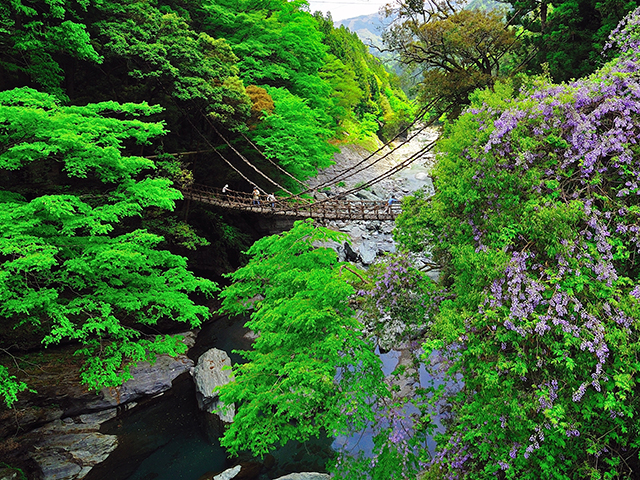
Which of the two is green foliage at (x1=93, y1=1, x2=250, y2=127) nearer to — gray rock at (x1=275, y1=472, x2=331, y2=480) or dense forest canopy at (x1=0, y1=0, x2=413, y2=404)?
dense forest canopy at (x1=0, y1=0, x2=413, y2=404)

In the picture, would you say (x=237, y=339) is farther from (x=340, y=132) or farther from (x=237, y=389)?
(x=340, y=132)

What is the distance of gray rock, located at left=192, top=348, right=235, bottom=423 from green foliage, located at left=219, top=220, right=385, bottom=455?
2.65 metres

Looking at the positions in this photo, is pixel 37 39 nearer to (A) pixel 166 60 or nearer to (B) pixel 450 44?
(A) pixel 166 60

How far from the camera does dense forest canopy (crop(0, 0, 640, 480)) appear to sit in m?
2.44

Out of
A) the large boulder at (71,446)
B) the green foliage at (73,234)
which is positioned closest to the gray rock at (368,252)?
the green foliage at (73,234)

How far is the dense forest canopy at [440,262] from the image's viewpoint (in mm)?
2443

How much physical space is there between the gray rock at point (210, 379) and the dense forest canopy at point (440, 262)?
1.49 metres

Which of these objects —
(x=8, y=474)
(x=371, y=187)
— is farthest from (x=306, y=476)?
(x=371, y=187)

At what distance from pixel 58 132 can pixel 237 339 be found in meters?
6.26

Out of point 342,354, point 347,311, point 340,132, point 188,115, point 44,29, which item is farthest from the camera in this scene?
point 340,132

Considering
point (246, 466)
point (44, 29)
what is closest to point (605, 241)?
point (246, 466)

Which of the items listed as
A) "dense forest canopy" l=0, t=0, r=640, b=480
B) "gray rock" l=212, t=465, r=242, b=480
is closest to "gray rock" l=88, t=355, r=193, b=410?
"dense forest canopy" l=0, t=0, r=640, b=480

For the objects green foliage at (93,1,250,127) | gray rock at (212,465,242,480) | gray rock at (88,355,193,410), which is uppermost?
green foliage at (93,1,250,127)

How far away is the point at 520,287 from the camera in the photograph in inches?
101
